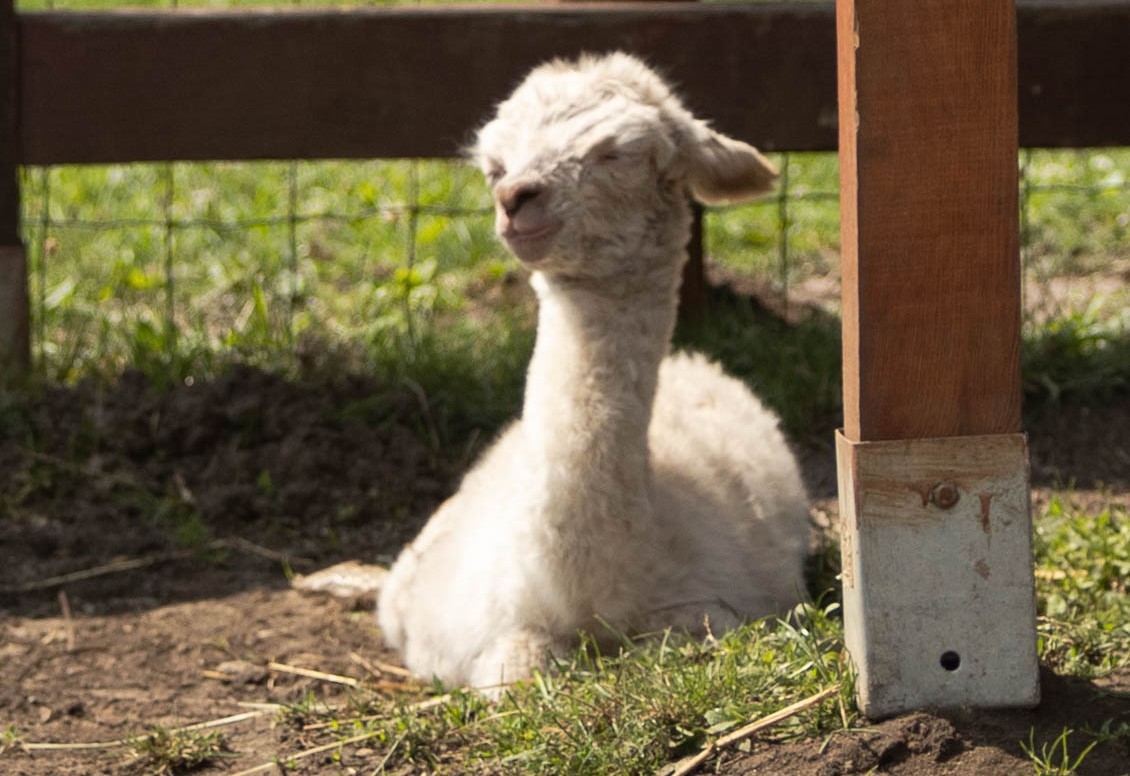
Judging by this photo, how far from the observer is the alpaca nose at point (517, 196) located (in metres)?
3.83

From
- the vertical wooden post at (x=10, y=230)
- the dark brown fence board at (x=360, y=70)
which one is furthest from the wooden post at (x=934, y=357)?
the vertical wooden post at (x=10, y=230)

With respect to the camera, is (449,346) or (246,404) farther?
(449,346)

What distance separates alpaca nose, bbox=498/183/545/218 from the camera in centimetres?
383

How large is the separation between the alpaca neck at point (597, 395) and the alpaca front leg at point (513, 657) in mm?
320

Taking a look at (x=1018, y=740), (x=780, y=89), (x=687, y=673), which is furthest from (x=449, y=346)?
(x=1018, y=740)

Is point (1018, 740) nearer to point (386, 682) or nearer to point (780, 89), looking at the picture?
point (386, 682)

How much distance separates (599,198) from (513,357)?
85.2 inches

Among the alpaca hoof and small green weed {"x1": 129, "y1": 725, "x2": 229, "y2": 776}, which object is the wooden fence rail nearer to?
the alpaca hoof

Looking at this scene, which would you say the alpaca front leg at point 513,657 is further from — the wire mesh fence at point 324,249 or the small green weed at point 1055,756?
the wire mesh fence at point 324,249

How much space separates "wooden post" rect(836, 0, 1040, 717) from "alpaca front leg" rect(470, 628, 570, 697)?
112 cm

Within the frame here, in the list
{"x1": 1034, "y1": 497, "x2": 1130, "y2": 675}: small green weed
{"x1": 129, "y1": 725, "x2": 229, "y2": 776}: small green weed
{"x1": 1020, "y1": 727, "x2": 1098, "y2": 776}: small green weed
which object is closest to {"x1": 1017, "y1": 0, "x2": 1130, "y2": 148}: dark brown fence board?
{"x1": 1034, "y1": 497, "x2": 1130, "y2": 675}: small green weed

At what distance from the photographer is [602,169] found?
396cm

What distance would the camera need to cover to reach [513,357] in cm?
607

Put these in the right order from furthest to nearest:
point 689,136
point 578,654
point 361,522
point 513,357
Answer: point 513,357, point 361,522, point 689,136, point 578,654
